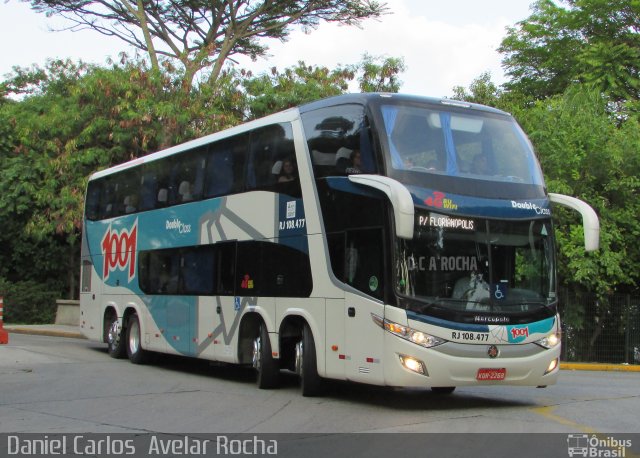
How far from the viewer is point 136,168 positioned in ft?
60.1

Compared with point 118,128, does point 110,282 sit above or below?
below

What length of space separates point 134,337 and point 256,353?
5.59 meters

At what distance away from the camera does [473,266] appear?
35.5 ft

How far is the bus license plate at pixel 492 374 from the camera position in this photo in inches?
420

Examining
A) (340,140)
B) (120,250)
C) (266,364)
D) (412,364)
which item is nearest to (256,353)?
(266,364)

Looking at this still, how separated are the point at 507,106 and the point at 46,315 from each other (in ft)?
71.0

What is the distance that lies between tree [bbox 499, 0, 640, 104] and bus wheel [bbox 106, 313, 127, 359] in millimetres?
18482

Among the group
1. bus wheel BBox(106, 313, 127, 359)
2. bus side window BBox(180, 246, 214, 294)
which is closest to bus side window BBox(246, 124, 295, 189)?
bus side window BBox(180, 246, 214, 294)

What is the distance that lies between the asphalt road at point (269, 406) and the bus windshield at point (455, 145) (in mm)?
3079

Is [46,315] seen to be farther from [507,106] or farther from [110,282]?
[507,106]

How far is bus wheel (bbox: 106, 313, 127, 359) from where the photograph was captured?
61.8 ft

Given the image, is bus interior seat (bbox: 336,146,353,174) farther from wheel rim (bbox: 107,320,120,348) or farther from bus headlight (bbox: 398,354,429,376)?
wheel rim (bbox: 107,320,120,348)

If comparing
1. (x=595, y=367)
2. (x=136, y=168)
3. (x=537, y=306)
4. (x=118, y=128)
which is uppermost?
(x=118, y=128)
